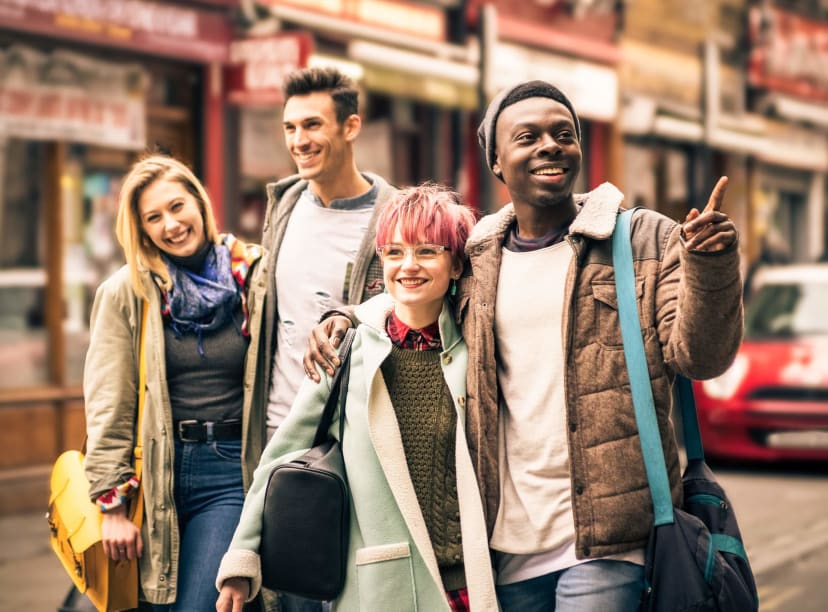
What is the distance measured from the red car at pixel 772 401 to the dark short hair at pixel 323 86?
6083 mm

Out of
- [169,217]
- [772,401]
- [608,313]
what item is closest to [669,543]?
[608,313]

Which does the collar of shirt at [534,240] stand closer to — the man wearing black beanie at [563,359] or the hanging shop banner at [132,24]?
the man wearing black beanie at [563,359]

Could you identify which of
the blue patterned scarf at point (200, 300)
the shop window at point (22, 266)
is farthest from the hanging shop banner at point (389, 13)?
the blue patterned scarf at point (200, 300)

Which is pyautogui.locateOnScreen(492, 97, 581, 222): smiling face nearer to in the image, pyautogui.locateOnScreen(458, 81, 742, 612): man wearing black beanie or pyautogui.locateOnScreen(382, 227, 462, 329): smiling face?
pyautogui.locateOnScreen(458, 81, 742, 612): man wearing black beanie

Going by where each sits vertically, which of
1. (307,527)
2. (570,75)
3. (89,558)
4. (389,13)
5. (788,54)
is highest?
(788,54)

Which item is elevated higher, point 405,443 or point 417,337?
point 417,337

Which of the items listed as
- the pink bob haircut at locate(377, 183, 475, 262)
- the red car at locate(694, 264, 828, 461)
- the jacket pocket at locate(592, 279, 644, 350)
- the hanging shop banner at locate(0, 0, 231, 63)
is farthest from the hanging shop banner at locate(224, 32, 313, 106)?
the jacket pocket at locate(592, 279, 644, 350)

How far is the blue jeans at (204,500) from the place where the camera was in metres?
3.85

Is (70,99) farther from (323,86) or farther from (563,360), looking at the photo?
(563,360)

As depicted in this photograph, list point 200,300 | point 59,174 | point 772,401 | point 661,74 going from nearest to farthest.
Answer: point 200,300 < point 59,174 < point 772,401 < point 661,74

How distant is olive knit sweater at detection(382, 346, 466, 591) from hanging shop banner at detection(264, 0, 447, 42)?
26.9 feet

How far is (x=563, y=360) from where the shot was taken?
9.75ft

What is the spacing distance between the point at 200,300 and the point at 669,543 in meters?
1.73

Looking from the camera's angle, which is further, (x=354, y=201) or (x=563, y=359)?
(x=354, y=201)
